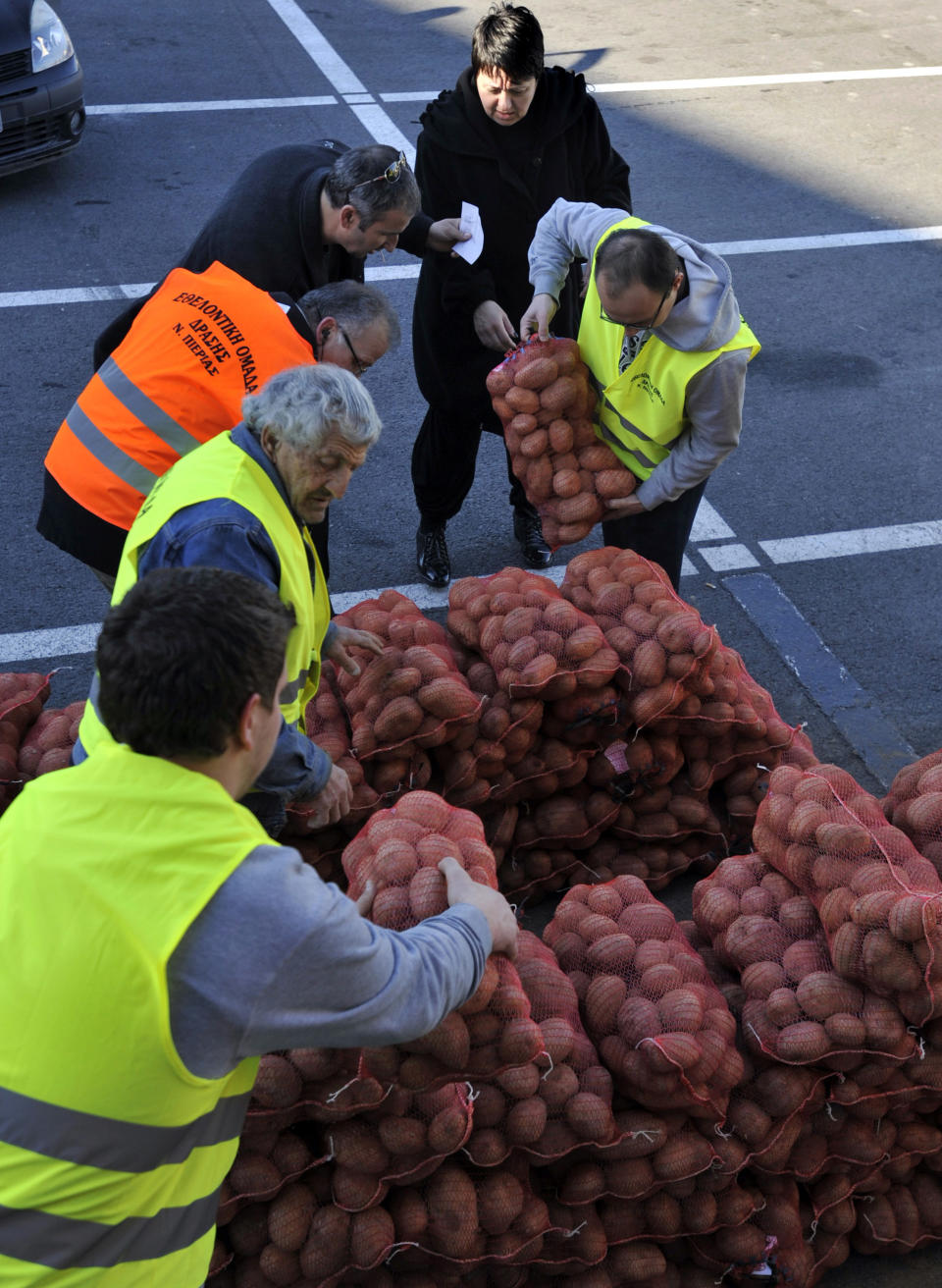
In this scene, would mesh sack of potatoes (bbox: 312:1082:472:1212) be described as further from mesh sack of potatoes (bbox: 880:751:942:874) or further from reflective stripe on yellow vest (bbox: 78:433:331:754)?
mesh sack of potatoes (bbox: 880:751:942:874)

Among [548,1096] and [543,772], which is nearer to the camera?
[548,1096]

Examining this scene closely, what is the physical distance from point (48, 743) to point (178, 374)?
111cm

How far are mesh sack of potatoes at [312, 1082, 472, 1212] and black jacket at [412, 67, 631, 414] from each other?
3125 millimetres

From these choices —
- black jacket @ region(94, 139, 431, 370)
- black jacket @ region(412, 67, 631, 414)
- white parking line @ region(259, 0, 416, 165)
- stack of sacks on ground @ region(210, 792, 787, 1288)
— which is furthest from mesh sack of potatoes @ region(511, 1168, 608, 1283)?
white parking line @ region(259, 0, 416, 165)

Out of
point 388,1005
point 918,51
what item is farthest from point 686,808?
point 918,51

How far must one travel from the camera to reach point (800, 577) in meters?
5.58

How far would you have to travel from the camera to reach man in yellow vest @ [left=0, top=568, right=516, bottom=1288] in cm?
159

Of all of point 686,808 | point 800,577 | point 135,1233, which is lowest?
point 800,577

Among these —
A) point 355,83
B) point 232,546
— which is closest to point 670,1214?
point 232,546

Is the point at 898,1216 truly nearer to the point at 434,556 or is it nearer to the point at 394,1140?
the point at 394,1140

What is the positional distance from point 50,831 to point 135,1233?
65cm

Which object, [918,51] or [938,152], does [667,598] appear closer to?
[938,152]

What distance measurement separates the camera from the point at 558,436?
3.98 meters

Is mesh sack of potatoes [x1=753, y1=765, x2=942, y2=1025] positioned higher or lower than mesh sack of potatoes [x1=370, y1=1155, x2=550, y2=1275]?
higher
